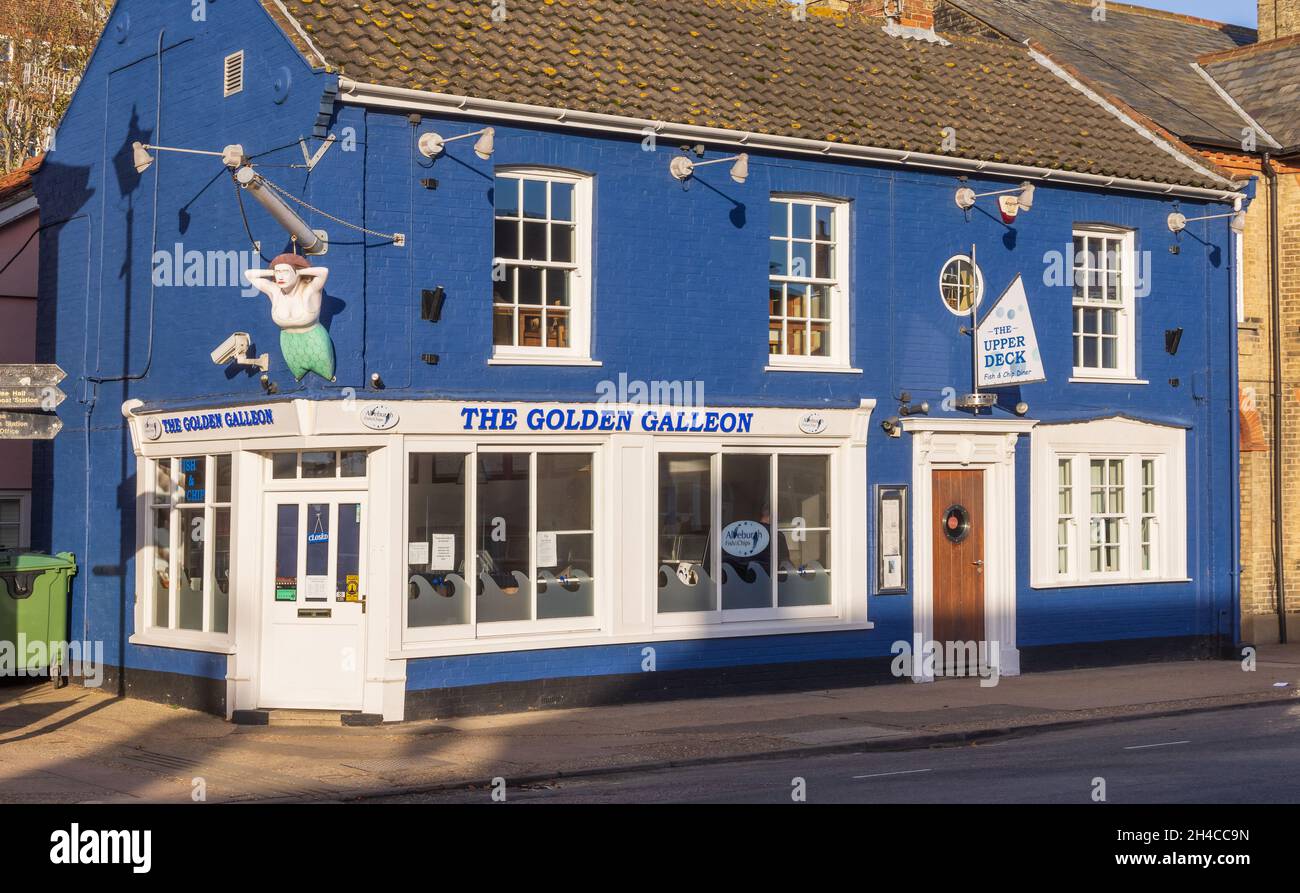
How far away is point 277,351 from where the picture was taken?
1666 centimetres

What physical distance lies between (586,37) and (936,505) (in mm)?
6888

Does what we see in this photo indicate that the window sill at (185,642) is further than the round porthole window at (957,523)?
No

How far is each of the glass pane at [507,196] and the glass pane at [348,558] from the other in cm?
341

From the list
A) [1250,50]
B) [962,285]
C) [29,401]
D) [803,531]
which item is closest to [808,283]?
[962,285]

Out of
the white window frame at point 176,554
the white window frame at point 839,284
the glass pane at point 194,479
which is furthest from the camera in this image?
the white window frame at point 839,284

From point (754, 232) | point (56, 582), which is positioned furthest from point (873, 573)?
point (56, 582)

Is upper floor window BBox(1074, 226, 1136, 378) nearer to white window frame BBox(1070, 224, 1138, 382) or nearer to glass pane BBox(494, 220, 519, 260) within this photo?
white window frame BBox(1070, 224, 1138, 382)

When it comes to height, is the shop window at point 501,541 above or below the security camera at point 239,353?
below

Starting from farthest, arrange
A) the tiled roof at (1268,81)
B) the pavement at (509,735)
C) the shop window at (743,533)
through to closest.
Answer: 1. the tiled roof at (1268,81)
2. the shop window at (743,533)
3. the pavement at (509,735)

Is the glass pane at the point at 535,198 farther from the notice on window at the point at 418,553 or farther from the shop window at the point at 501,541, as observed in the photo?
the notice on window at the point at 418,553

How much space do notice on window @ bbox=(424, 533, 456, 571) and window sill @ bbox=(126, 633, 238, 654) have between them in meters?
2.24

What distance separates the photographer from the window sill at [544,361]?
55.6ft

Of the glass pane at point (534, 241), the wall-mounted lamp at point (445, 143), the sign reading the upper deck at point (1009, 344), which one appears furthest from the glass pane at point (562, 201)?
the sign reading the upper deck at point (1009, 344)

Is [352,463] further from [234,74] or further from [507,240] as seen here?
[234,74]
